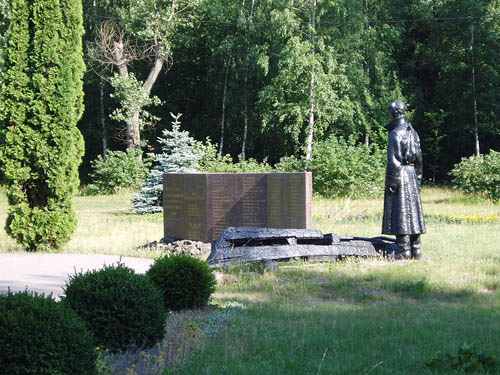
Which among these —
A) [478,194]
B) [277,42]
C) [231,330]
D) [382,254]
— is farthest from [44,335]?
[277,42]

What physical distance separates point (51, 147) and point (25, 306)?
316 inches

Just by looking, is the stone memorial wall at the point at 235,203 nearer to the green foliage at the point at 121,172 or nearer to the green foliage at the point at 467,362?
the green foliage at the point at 467,362

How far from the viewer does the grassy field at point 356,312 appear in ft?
17.0

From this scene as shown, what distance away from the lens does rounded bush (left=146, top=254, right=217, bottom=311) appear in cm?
727

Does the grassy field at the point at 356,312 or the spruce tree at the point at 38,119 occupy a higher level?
the spruce tree at the point at 38,119

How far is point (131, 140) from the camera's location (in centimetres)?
3309

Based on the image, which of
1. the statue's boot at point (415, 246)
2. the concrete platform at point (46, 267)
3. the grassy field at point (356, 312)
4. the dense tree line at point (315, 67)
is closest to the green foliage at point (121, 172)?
the dense tree line at point (315, 67)

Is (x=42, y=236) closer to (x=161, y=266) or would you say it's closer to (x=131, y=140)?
(x=161, y=266)

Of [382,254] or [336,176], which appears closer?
[382,254]

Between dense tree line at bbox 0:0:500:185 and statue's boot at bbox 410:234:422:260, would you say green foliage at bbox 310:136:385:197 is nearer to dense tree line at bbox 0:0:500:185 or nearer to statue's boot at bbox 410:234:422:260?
dense tree line at bbox 0:0:500:185

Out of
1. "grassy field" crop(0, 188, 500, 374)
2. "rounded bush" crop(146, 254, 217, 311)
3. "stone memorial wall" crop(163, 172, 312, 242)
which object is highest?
"stone memorial wall" crop(163, 172, 312, 242)

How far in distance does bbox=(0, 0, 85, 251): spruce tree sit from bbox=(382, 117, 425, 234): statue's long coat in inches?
237

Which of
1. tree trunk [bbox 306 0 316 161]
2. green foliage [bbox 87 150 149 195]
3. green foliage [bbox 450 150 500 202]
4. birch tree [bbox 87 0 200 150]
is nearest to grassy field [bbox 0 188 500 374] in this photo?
green foliage [bbox 450 150 500 202]

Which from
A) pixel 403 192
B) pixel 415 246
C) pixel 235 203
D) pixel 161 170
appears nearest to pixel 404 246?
pixel 415 246
